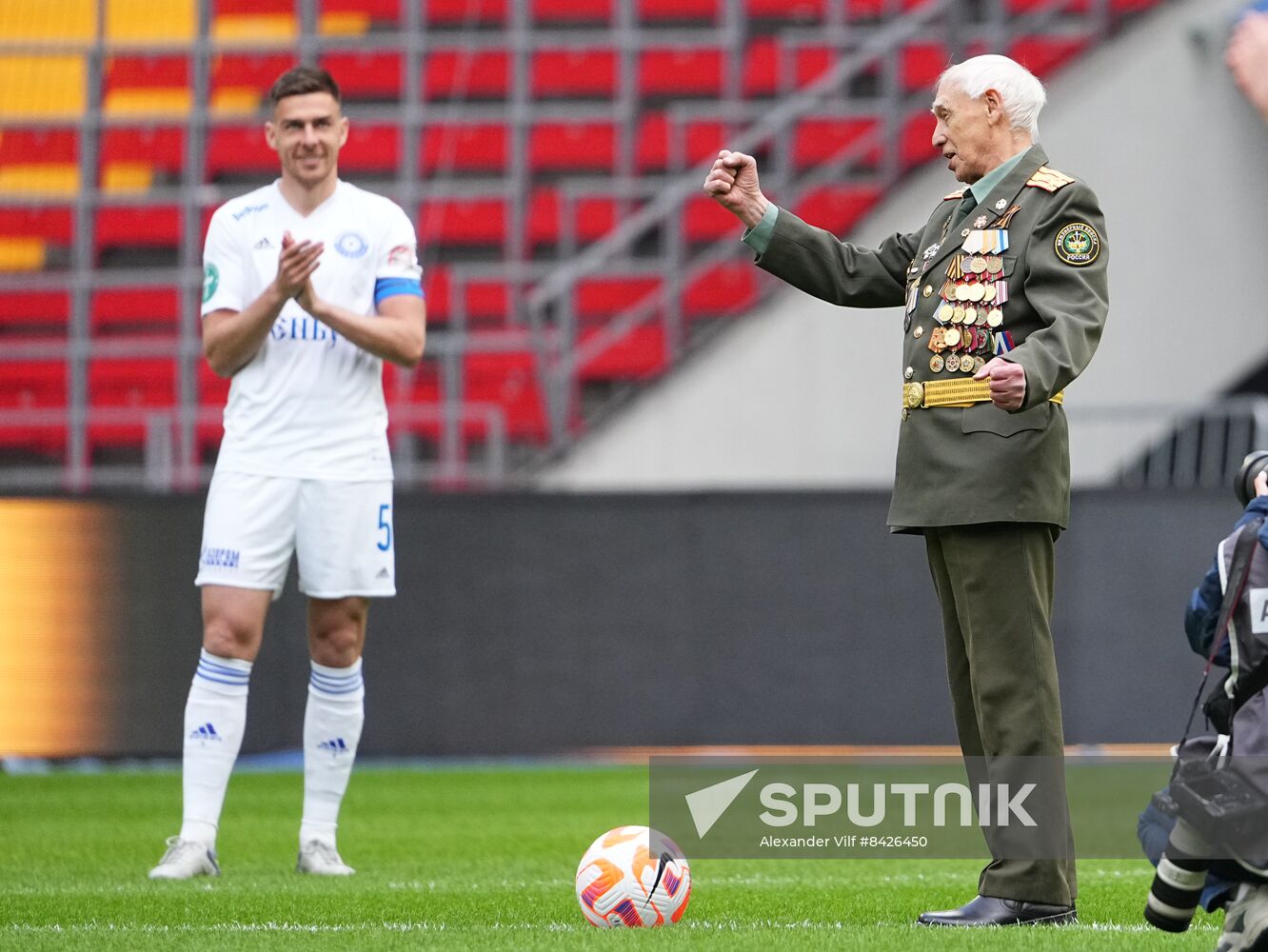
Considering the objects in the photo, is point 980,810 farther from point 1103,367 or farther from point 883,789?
point 1103,367

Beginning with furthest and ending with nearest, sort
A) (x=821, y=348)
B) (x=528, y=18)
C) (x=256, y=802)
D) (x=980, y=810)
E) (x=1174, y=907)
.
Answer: (x=528, y=18), (x=821, y=348), (x=256, y=802), (x=980, y=810), (x=1174, y=907)

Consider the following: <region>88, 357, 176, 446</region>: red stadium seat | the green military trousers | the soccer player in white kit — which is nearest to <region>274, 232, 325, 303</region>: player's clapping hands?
the soccer player in white kit

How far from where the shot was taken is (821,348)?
416 inches

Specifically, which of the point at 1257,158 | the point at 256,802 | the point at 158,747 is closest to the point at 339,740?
the point at 256,802

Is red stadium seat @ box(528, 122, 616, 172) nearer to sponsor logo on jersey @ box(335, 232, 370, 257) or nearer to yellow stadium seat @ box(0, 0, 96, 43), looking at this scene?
yellow stadium seat @ box(0, 0, 96, 43)

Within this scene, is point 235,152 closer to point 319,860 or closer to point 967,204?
point 319,860

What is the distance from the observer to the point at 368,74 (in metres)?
12.9

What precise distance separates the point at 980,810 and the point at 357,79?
9.92 m

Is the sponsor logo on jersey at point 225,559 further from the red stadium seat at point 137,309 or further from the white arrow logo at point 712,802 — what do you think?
the red stadium seat at point 137,309

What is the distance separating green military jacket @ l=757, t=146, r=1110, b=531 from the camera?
3.74 m

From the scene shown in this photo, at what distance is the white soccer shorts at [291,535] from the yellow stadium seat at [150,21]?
893 centimetres

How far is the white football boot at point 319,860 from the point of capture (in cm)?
490

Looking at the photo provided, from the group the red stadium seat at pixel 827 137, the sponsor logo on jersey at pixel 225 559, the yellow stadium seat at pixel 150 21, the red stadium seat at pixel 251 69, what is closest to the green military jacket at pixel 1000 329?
the sponsor logo on jersey at pixel 225 559

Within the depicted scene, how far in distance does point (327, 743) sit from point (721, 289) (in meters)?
6.60
